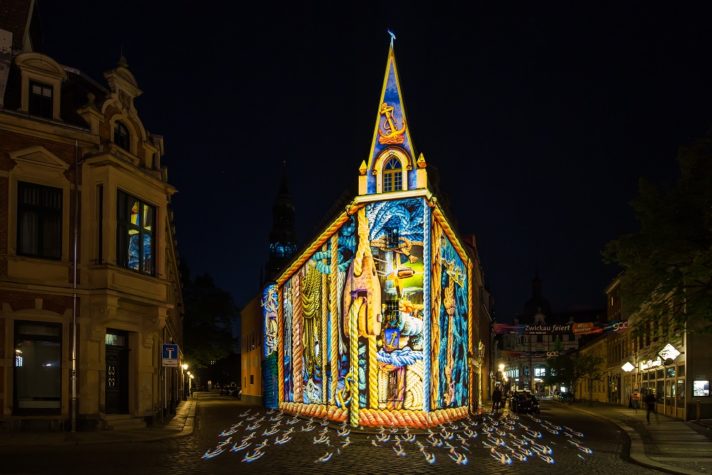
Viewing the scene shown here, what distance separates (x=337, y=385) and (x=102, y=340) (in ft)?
35.3

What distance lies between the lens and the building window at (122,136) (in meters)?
25.3

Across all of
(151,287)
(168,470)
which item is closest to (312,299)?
(151,287)

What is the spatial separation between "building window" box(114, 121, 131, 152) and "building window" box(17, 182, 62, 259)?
2.88 metres

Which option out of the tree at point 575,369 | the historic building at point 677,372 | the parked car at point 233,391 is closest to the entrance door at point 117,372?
the historic building at point 677,372

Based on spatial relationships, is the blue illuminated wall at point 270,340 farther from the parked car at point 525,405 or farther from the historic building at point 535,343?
the historic building at point 535,343

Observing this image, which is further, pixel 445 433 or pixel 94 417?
pixel 445 433

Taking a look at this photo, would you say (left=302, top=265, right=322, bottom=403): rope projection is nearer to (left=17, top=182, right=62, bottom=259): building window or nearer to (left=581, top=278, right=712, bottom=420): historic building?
(left=581, top=278, right=712, bottom=420): historic building

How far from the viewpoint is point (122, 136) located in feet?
84.4

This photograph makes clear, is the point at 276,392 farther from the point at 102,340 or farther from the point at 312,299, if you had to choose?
the point at 102,340

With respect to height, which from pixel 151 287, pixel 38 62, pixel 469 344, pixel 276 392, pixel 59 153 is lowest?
pixel 276 392

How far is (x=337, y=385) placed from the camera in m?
31.6

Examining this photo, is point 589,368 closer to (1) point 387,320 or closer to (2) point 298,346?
(2) point 298,346

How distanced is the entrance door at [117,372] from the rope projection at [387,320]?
328 inches

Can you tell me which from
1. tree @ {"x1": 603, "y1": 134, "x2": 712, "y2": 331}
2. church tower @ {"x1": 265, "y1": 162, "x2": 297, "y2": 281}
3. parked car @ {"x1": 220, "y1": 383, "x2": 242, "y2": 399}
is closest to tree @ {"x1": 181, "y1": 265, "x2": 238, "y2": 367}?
parked car @ {"x1": 220, "y1": 383, "x2": 242, "y2": 399}
